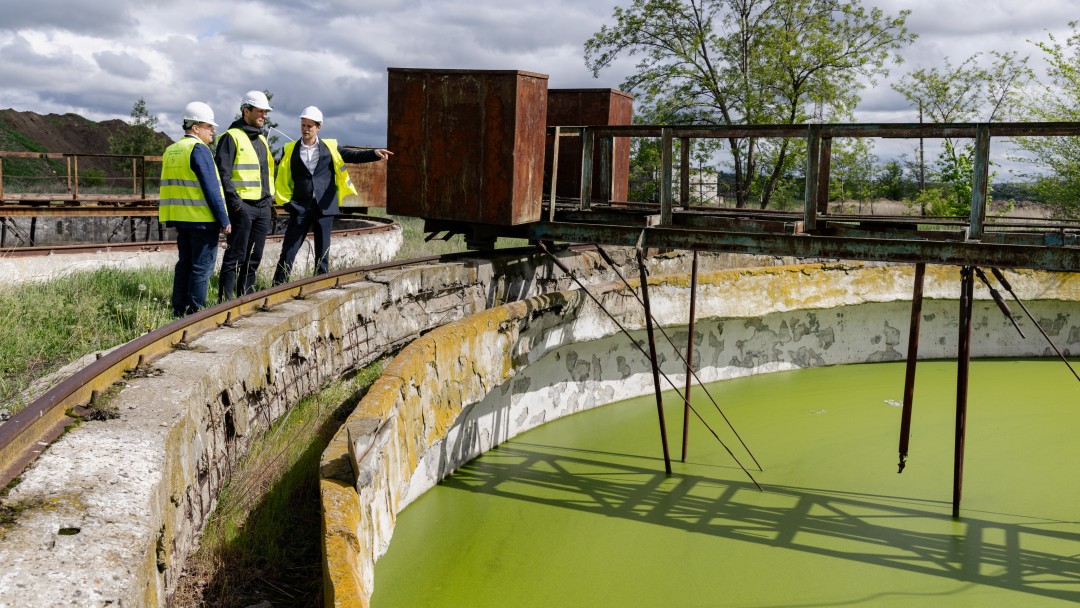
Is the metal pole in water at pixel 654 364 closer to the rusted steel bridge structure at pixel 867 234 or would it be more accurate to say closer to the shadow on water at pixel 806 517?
the rusted steel bridge structure at pixel 867 234

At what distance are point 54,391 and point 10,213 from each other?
1035 cm

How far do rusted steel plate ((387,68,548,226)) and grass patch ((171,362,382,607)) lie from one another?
2.61 metres

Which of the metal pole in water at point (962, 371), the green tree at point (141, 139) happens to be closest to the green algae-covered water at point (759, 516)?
the metal pole in water at point (962, 371)

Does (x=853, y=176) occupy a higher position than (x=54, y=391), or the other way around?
(x=853, y=176)

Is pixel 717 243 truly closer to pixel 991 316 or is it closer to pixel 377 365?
pixel 377 365

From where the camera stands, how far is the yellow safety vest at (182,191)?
532 cm

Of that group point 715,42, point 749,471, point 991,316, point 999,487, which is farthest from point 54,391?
point 715,42

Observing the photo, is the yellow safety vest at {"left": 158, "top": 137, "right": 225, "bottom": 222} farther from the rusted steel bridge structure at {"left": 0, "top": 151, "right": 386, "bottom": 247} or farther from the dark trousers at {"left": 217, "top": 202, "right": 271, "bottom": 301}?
the rusted steel bridge structure at {"left": 0, "top": 151, "right": 386, "bottom": 247}

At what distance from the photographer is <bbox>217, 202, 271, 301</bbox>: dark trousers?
224 inches

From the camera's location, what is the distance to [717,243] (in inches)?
239

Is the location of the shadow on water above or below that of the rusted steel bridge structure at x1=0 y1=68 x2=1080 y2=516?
below

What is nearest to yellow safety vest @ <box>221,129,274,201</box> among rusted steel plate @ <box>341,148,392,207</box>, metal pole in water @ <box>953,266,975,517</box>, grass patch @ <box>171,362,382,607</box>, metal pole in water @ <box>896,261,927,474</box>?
grass patch @ <box>171,362,382,607</box>

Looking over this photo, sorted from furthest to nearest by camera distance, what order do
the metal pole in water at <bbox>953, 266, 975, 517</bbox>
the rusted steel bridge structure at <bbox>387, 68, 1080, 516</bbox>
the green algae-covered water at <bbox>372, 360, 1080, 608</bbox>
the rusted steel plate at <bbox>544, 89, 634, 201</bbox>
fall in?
the rusted steel plate at <bbox>544, 89, 634, 201</bbox>
the metal pole in water at <bbox>953, 266, 975, 517</bbox>
the rusted steel bridge structure at <bbox>387, 68, 1080, 516</bbox>
the green algae-covered water at <bbox>372, 360, 1080, 608</bbox>

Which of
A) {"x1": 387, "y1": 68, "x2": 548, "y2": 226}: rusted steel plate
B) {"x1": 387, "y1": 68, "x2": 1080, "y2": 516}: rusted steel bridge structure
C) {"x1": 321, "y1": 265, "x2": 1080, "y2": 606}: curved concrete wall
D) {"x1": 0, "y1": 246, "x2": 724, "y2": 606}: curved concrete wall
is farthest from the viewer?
{"x1": 387, "y1": 68, "x2": 548, "y2": 226}: rusted steel plate
